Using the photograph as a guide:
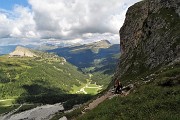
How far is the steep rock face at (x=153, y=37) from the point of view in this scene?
3996 inches

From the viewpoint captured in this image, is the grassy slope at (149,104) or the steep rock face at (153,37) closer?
the grassy slope at (149,104)

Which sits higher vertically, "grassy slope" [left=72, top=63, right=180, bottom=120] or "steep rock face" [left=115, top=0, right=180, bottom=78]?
"steep rock face" [left=115, top=0, right=180, bottom=78]

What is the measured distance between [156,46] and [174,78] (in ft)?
195

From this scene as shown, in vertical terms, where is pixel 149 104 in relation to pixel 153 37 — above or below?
below

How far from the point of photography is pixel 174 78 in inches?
2090

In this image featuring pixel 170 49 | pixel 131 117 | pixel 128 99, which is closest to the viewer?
pixel 131 117

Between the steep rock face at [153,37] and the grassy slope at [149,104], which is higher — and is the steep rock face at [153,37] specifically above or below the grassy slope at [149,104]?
above

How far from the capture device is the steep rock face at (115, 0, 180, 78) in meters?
102

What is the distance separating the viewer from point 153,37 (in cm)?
11875

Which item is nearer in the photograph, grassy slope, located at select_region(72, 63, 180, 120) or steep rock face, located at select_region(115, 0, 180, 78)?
grassy slope, located at select_region(72, 63, 180, 120)

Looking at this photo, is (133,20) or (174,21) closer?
(174,21)

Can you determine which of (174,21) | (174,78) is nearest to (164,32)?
(174,21)

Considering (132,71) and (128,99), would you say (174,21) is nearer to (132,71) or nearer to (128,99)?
(132,71)

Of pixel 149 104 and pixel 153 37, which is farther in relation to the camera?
pixel 153 37
